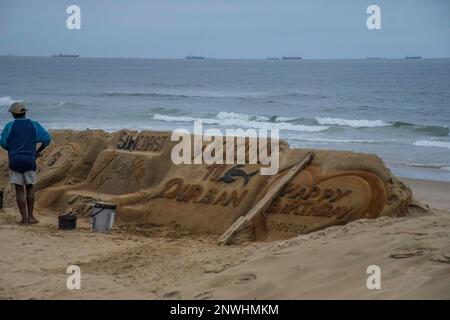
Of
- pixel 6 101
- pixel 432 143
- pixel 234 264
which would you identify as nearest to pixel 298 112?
pixel 432 143

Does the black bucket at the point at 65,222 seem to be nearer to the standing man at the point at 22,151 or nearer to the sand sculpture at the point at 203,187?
the standing man at the point at 22,151

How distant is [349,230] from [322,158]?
2236mm

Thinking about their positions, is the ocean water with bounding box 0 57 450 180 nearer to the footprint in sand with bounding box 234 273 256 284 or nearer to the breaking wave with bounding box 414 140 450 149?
the breaking wave with bounding box 414 140 450 149

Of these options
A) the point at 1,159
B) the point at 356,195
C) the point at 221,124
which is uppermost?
the point at 221,124

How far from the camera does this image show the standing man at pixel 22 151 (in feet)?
29.5

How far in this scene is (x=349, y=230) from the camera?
6.64 metres

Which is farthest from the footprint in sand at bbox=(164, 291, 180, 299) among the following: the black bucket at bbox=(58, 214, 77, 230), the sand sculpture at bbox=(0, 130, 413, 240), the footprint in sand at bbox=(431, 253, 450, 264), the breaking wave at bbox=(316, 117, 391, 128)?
the breaking wave at bbox=(316, 117, 391, 128)

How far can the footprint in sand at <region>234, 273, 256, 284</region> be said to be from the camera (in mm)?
5183

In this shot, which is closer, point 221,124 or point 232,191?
point 232,191

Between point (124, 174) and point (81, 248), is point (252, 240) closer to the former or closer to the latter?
point (81, 248)

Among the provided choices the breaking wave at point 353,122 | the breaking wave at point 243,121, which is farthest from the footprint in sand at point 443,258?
the breaking wave at point 353,122

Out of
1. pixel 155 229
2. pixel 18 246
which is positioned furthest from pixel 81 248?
pixel 155 229

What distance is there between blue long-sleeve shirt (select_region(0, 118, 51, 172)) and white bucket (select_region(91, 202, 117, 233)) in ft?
3.20

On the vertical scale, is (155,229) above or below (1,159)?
below
